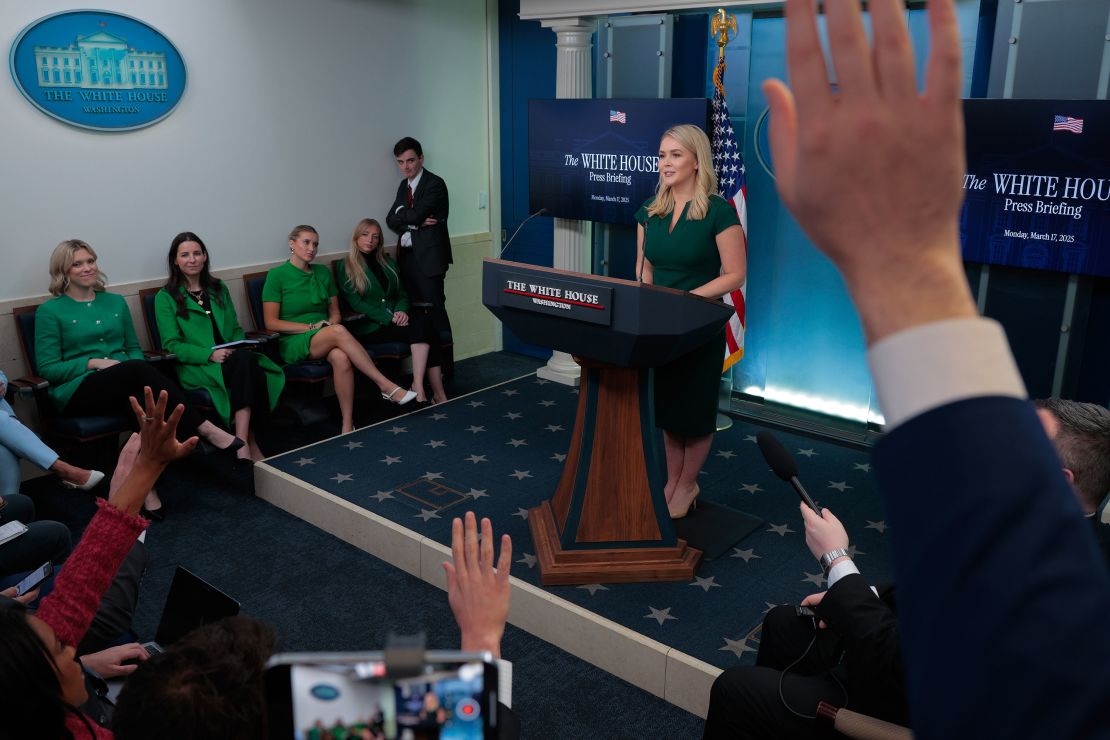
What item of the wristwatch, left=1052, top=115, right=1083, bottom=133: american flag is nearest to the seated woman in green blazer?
the wristwatch

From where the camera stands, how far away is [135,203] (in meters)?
5.03

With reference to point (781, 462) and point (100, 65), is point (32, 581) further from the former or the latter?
point (100, 65)

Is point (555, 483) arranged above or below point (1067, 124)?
below

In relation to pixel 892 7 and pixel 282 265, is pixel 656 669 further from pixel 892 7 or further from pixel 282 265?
pixel 282 265

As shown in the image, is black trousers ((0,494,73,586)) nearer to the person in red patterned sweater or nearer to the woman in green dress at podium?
the person in red patterned sweater

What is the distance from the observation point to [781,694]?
7.01ft

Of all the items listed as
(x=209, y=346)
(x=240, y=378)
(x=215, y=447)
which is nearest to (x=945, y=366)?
(x=215, y=447)

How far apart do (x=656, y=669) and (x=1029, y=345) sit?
2.92 meters

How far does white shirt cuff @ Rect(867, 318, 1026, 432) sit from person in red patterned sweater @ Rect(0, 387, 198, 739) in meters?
1.25

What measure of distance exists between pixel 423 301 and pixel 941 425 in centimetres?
558

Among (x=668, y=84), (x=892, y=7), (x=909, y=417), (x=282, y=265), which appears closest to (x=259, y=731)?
(x=909, y=417)

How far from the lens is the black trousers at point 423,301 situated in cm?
575

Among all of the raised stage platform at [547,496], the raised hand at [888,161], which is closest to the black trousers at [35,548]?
the raised stage platform at [547,496]

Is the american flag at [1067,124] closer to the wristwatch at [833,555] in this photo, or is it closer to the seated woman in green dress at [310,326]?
the wristwatch at [833,555]
